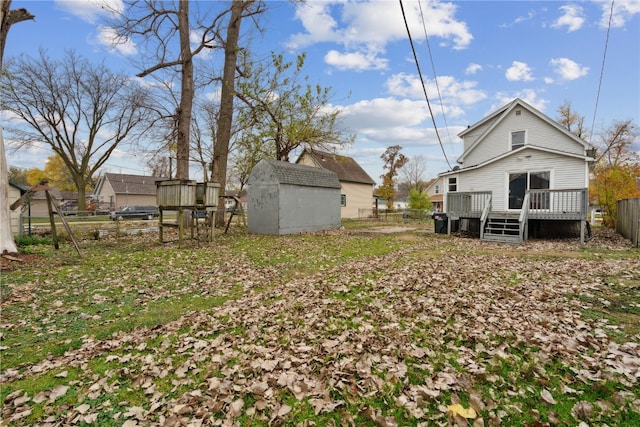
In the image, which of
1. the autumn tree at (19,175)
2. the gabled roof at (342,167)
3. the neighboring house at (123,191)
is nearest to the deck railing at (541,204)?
the gabled roof at (342,167)

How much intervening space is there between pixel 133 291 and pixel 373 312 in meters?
4.62

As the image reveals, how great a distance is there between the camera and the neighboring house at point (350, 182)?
31125mm

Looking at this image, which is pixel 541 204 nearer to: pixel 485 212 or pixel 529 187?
pixel 529 187

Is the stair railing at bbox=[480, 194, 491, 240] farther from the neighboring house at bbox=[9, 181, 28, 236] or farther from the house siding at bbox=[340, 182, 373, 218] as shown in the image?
the neighboring house at bbox=[9, 181, 28, 236]

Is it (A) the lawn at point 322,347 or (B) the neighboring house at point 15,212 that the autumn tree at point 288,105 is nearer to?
(B) the neighboring house at point 15,212

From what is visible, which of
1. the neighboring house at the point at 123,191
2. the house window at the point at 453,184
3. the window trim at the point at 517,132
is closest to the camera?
the window trim at the point at 517,132

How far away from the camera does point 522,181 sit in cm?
1498

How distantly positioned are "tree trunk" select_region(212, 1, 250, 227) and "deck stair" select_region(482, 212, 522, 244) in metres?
→ 13.4

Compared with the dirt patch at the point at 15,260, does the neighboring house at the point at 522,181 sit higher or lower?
higher

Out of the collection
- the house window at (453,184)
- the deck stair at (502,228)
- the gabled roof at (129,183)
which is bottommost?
the deck stair at (502,228)

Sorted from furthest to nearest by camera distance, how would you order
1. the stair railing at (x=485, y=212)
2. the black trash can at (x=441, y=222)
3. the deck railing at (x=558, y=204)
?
the black trash can at (x=441, y=222)
the stair railing at (x=485, y=212)
the deck railing at (x=558, y=204)

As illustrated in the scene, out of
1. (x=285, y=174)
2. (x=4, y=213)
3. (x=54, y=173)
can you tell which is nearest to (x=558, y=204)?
(x=285, y=174)

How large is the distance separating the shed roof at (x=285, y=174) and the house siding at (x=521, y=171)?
806cm

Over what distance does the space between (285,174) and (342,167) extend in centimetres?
1802
